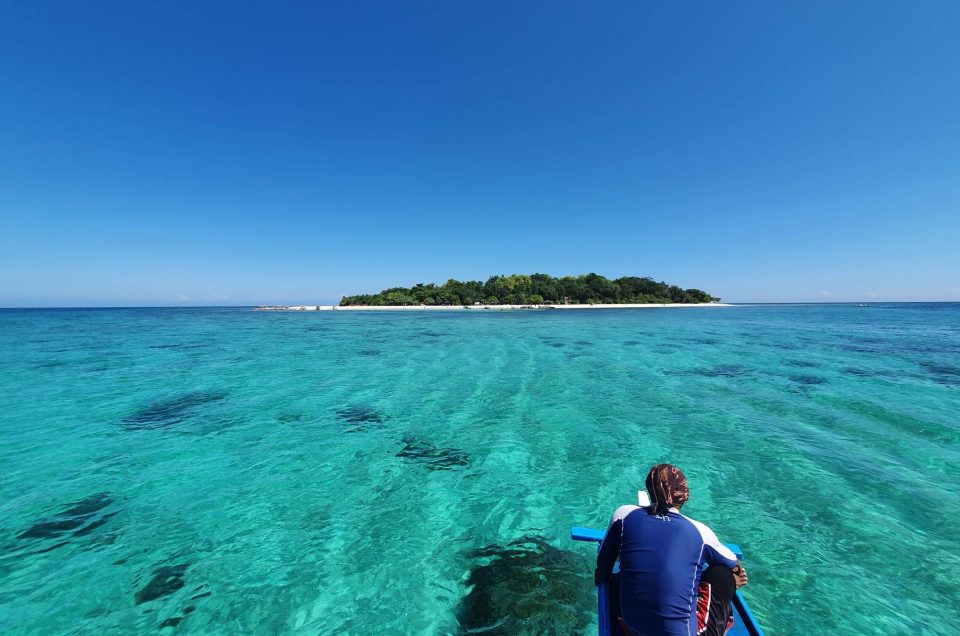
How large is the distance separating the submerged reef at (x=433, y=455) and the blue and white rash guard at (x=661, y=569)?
253 inches

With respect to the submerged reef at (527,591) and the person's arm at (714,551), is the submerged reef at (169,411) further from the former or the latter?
the person's arm at (714,551)

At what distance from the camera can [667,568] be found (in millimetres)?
2914

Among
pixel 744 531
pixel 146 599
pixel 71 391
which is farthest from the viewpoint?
pixel 71 391

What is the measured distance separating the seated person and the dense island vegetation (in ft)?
431

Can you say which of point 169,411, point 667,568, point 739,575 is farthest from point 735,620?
point 169,411

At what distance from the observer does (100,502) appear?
7.46 metres

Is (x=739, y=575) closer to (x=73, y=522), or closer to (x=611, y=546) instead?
(x=611, y=546)

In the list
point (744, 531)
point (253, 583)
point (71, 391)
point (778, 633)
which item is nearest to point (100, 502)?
point (253, 583)

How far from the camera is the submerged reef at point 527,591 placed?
4.60 m

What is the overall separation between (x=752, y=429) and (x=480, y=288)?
133 metres

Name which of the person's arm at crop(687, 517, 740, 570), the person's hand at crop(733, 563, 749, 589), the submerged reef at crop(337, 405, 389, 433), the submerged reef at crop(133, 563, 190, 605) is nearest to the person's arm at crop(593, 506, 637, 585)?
the person's arm at crop(687, 517, 740, 570)

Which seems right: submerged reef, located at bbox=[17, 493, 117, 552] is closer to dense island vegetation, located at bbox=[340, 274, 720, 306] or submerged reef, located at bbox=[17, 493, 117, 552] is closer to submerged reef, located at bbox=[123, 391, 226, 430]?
submerged reef, located at bbox=[123, 391, 226, 430]

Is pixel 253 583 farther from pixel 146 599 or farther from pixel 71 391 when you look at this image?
pixel 71 391

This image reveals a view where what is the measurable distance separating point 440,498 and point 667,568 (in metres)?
5.61
